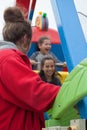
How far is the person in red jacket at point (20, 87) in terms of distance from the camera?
3.43 ft

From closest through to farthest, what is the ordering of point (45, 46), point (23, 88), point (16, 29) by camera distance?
point (23, 88) < point (16, 29) < point (45, 46)

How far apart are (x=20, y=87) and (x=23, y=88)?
10 mm

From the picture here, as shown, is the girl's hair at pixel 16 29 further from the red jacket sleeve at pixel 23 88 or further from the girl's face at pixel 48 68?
the girl's face at pixel 48 68

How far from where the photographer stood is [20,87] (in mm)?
1052

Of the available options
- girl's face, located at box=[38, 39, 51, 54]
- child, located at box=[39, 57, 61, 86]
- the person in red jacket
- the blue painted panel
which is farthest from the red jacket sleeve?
girl's face, located at box=[38, 39, 51, 54]

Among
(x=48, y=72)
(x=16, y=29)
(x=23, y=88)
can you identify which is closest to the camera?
(x=23, y=88)

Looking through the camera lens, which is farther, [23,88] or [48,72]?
[48,72]

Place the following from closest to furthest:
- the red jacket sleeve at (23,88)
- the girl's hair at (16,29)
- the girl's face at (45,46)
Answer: the red jacket sleeve at (23,88) < the girl's hair at (16,29) < the girl's face at (45,46)

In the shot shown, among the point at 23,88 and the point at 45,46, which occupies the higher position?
the point at 23,88

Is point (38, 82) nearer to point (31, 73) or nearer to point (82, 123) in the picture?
point (31, 73)

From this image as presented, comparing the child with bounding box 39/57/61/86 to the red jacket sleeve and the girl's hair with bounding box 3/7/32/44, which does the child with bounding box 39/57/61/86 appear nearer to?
the girl's hair with bounding box 3/7/32/44

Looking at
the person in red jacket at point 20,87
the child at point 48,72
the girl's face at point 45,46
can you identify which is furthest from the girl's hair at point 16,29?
the girl's face at point 45,46

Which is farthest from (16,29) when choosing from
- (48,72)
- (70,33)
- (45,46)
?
(45,46)

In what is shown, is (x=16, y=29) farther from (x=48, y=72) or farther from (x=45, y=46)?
(x=45, y=46)
